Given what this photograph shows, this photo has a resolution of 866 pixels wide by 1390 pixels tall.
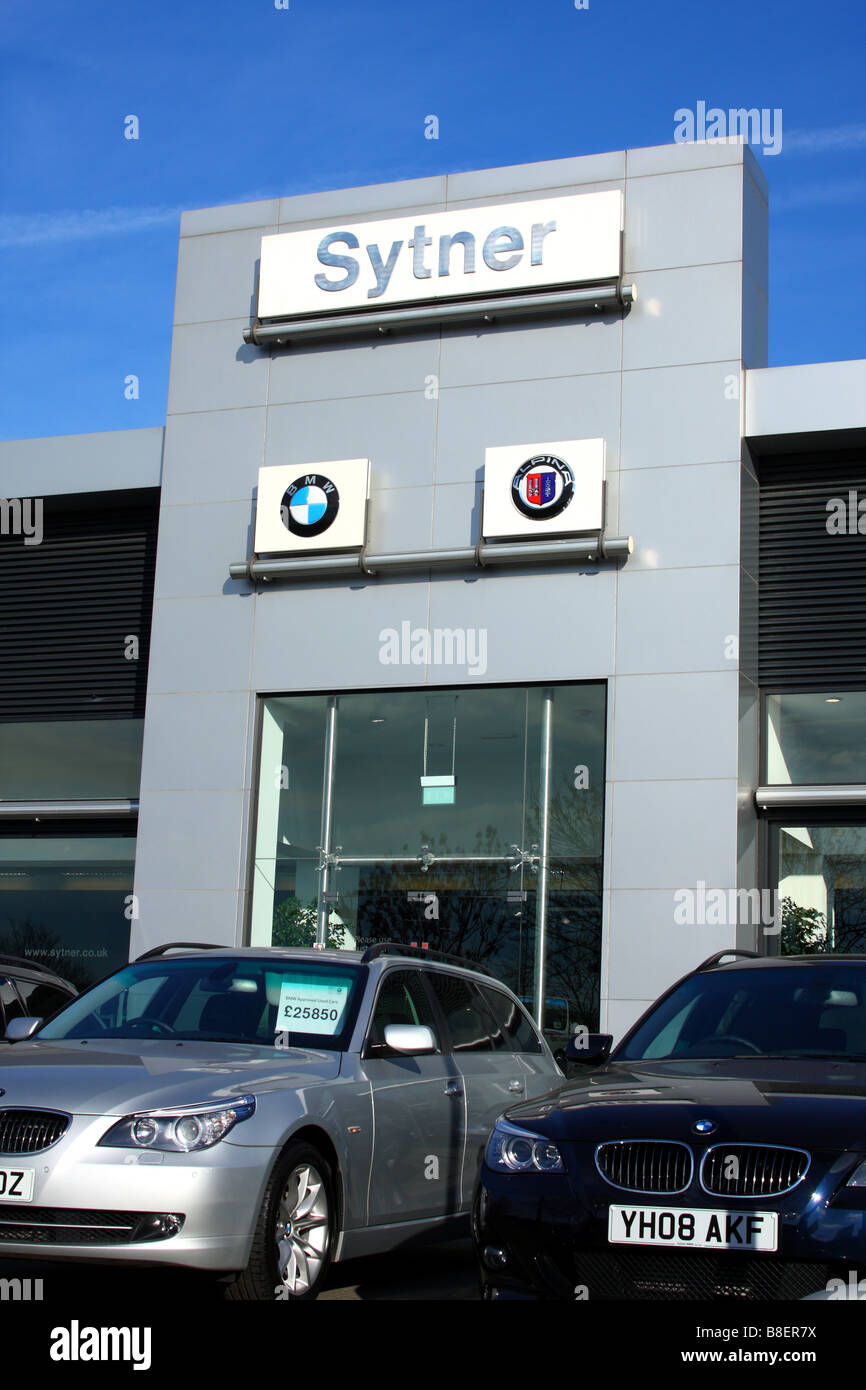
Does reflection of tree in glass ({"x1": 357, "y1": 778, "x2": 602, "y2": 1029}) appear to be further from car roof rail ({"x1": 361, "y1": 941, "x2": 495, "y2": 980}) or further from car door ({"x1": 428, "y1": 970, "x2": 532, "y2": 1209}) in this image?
car door ({"x1": 428, "y1": 970, "x2": 532, "y2": 1209})

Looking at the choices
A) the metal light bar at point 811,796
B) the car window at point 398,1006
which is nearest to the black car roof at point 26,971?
the car window at point 398,1006

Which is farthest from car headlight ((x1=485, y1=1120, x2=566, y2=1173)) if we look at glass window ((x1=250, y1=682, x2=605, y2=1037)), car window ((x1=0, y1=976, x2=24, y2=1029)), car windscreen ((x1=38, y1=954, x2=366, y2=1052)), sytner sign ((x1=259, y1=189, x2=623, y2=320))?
sytner sign ((x1=259, y1=189, x2=623, y2=320))

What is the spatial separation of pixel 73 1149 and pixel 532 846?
9.28m

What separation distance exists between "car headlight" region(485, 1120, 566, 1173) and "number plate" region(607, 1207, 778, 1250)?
32cm

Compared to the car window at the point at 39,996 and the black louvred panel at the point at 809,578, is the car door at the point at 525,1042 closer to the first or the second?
the car window at the point at 39,996

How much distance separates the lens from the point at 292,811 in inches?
610

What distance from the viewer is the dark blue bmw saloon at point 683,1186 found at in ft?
15.1

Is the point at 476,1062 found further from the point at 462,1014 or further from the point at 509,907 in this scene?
the point at 509,907

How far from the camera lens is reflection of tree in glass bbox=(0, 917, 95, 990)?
16453 mm

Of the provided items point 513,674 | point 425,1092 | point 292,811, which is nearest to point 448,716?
point 513,674

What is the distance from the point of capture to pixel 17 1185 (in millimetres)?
5559

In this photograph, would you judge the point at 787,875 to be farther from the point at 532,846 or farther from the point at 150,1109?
the point at 150,1109

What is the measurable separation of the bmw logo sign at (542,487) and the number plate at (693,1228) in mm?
10487

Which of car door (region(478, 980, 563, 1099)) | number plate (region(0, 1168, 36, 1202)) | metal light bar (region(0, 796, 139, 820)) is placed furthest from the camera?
metal light bar (region(0, 796, 139, 820))
